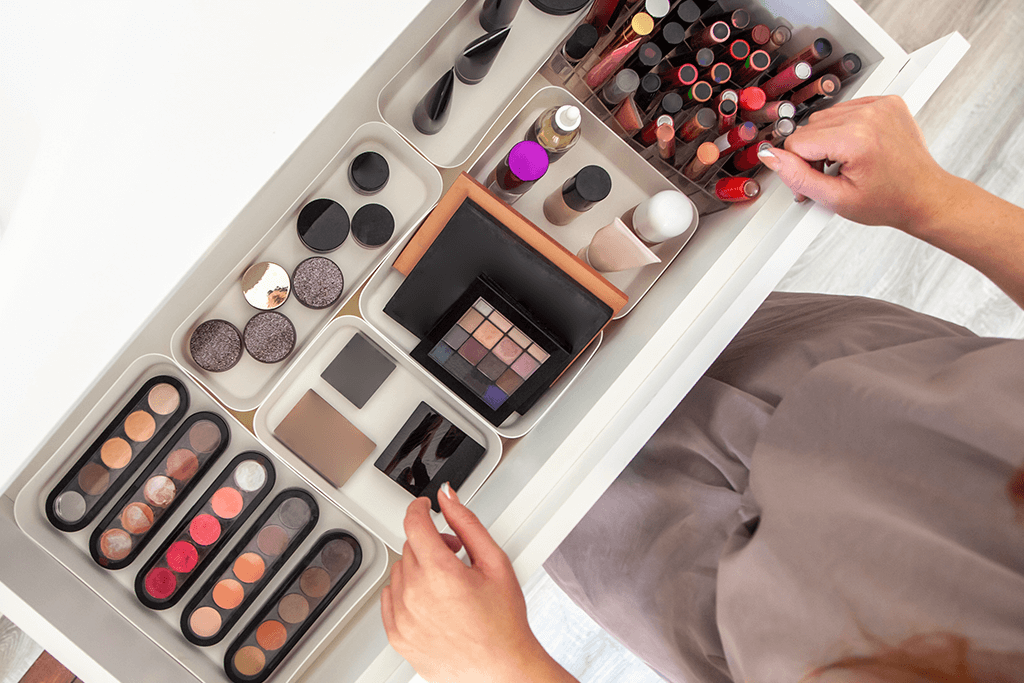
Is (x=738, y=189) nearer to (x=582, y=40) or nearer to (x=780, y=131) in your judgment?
(x=780, y=131)

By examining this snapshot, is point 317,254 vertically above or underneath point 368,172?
underneath

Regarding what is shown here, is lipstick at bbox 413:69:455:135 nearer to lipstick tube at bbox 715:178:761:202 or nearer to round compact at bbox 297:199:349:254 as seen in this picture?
round compact at bbox 297:199:349:254

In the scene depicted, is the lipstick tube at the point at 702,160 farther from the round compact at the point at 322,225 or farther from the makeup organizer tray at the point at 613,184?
the round compact at the point at 322,225

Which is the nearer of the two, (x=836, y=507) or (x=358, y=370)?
(x=836, y=507)

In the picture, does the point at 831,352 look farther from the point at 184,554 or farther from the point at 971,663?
the point at 184,554

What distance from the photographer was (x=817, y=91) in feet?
2.15

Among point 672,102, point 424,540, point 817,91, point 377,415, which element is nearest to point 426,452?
point 377,415

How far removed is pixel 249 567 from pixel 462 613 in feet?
1.03

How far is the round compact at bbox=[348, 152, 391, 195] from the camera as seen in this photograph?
0.67m

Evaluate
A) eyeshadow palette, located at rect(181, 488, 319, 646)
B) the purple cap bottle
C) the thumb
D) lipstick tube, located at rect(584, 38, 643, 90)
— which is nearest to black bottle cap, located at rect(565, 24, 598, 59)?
lipstick tube, located at rect(584, 38, 643, 90)

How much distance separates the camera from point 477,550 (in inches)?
20.2

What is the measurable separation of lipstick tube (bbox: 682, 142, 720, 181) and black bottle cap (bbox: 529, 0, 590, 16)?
0.21m

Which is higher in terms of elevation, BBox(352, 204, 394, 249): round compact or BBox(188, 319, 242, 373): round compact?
BBox(352, 204, 394, 249): round compact

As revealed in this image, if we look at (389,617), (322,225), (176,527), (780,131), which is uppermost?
(780,131)
